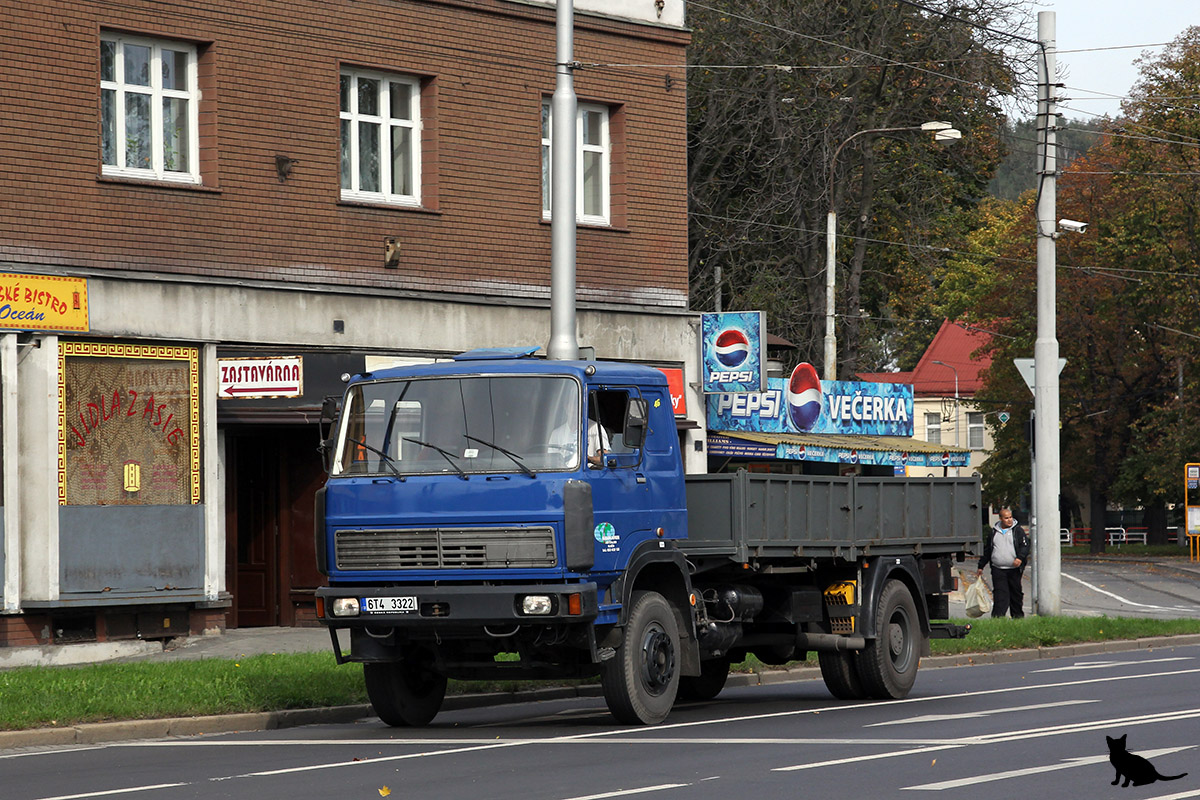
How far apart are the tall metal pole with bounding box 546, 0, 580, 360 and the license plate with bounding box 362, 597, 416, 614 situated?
17.2 feet

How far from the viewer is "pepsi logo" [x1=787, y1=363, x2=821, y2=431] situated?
104 ft

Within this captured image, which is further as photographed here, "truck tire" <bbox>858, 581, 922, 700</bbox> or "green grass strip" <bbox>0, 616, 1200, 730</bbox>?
"truck tire" <bbox>858, 581, 922, 700</bbox>

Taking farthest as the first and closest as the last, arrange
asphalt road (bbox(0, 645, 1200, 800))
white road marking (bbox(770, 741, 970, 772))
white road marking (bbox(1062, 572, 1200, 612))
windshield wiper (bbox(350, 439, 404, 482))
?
white road marking (bbox(1062, 572, 1200, 612))
windshield wiper (bbox(350, 439, 404, 482))
white road marking (bbox(770, 741, 970, 772))
asphalt road (bbox(0, 645, 1200, 800))

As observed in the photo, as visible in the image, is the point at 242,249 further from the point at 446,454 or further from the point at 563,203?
the point at 446,454

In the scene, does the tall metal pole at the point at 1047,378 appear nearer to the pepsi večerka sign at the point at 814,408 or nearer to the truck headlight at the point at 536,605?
the pepsi večerka sign at the point at 814,408

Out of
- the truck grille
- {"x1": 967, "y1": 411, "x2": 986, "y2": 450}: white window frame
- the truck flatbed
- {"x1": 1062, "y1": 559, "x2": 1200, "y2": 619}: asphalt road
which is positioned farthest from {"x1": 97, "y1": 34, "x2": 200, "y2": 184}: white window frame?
{"x1": 967, "y1": 411, "x2": 986, "y2": 450}: white window frame

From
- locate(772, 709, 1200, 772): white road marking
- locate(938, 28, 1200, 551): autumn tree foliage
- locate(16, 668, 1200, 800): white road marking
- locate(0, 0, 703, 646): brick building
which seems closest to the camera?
locate(772, 709, 1200, 772): white road marking

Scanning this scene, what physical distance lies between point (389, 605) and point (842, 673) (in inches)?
182

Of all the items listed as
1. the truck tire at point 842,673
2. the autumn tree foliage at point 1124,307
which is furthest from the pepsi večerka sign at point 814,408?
the autumn tree foliage at point 1124,307

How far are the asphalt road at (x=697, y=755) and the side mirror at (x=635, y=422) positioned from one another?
2.05m

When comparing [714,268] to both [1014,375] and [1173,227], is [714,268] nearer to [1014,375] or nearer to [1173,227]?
[1173,227]

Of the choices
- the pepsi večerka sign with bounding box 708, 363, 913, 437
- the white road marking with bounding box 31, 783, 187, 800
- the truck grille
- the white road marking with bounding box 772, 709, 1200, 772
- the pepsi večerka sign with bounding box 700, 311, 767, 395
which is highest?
the pepsi večerka sign with bounding box 700, 311, 767, 395

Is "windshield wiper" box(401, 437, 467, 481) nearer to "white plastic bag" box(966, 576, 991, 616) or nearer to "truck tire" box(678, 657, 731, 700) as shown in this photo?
"truck tire" box(678, 657, 731, 700)

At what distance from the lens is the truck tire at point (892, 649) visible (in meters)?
15.5
